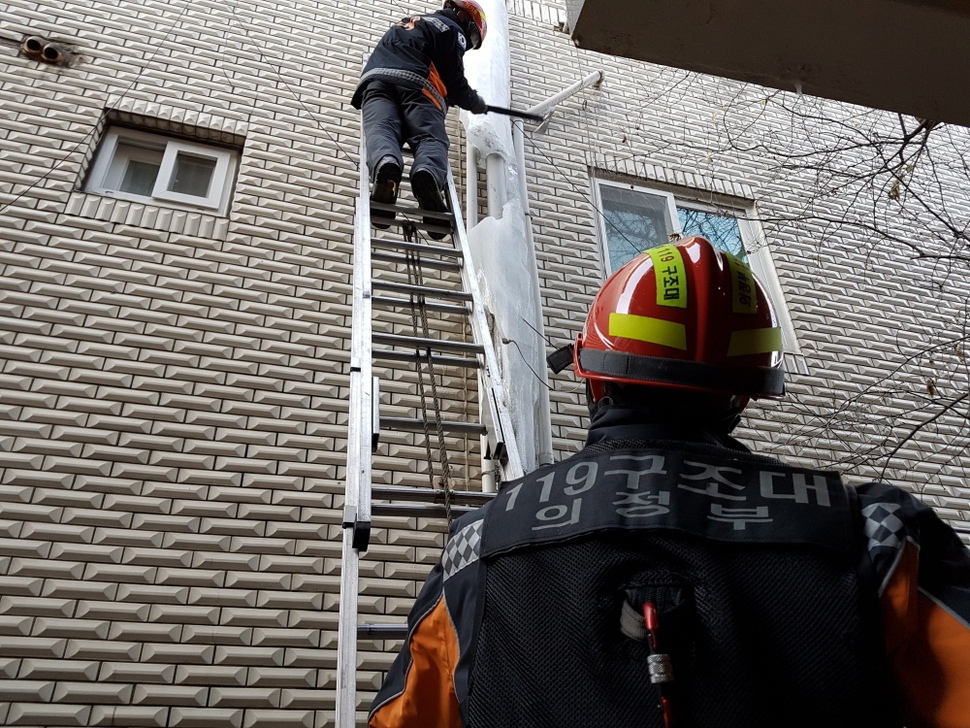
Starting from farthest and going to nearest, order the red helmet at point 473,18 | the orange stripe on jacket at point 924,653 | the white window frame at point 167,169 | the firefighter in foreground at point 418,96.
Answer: the red helmet at point 473,18 → the white window frame at point 167,169 → the firefighter in foreground at point 418,96 → the orange stripe on jacket at point 924,653

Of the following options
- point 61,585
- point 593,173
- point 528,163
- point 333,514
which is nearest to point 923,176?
point 593,173

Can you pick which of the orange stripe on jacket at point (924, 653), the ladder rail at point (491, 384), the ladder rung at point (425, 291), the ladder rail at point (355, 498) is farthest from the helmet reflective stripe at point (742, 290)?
the ladder rung at point (425, 291)

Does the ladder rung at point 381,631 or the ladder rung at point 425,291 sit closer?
the ladder rung at point 381,631

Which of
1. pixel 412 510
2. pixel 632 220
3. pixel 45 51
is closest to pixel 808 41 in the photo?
pixel 412 510

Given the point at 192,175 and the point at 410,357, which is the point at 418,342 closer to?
the point at 410,357

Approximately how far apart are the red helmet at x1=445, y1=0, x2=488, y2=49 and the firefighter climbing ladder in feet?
5.02

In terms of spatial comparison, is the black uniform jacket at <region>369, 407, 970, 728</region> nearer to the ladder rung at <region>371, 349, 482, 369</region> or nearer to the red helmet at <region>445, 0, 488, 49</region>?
the ladder rung at <region>371, 349, 482, 369</region>

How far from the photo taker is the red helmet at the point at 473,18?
498 centimetres

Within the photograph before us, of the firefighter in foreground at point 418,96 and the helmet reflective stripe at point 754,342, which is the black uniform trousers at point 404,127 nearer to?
the firefighter in foreground at point 418,96

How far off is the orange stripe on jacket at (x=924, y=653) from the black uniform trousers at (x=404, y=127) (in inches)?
133

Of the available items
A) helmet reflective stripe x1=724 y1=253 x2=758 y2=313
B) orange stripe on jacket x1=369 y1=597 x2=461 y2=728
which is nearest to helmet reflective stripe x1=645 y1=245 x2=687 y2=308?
helmet reflective stripe x1=724 y1=253 x2=758 y2=313

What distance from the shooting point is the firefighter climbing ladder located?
2.22 m

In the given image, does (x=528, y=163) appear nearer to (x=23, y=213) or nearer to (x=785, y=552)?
(x=23, y=213)

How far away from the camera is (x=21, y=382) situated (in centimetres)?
356
